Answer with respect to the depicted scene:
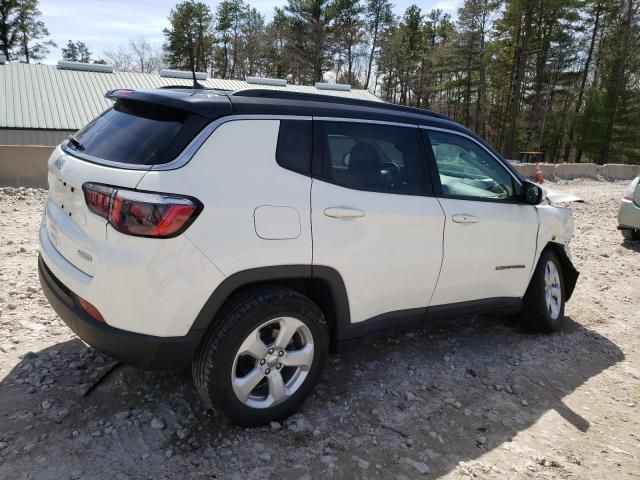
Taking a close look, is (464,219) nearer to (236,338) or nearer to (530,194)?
(530,194)

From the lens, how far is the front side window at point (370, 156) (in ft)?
10.1

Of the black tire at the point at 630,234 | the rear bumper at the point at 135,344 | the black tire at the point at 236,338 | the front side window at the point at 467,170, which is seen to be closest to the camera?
the rear bumper at the point at 135,344

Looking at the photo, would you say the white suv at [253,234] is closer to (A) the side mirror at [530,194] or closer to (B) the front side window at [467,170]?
(B) the front side window at [467,170]

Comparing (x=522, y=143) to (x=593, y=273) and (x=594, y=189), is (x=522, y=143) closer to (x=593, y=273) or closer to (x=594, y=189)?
(x=594, y=189)

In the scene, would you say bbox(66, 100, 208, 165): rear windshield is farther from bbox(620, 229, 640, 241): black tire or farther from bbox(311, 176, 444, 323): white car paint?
bbox(620, 229, 640, 241): black tire

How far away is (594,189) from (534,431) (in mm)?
16713

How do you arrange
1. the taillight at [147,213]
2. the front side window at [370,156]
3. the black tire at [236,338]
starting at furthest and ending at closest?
the front side window at [370,156] < the black tire at [236,338] < the taillight at [147,213]

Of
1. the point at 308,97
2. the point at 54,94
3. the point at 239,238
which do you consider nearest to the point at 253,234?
the point at 239,238

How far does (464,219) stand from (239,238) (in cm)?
177

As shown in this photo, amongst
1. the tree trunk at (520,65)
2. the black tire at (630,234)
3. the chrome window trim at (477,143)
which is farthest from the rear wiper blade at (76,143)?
the tree trunk at (520,65)

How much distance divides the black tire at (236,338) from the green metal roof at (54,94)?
2213cm

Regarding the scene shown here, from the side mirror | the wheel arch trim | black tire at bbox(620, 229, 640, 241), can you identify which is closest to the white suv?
the side mirror

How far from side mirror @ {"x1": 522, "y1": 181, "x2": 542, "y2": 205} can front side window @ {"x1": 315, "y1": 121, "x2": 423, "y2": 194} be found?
1108 mm

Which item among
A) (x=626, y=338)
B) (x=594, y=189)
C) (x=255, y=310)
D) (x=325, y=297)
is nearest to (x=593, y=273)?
(x=626, y=338)
